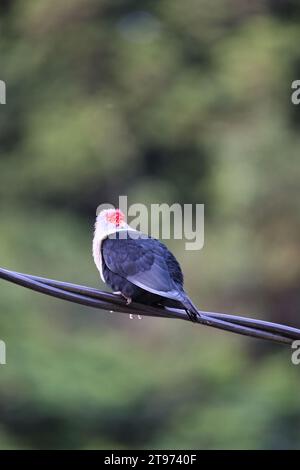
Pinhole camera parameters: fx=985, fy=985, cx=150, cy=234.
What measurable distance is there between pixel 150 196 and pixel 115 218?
6.87 metres

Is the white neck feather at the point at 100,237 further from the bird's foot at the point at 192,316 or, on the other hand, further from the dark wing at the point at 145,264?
the bird's foot at the point at 192,316

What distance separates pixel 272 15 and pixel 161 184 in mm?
3074

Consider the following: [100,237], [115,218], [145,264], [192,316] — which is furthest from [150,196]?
[192,316]

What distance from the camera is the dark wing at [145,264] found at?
16.8 feet

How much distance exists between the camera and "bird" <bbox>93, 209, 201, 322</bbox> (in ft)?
16.8

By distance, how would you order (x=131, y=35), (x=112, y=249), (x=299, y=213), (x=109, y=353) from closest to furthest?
(x=112, y=249), (x=109, y=353), (x=299, y=213), (x=131, y=35)

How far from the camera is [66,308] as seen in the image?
1233cm

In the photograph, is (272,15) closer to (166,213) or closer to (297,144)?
(297,144)

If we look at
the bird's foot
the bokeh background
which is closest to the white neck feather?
the bird's foot

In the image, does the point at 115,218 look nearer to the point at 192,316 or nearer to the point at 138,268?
the point at 138,268

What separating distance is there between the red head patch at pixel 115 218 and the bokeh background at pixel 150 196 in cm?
519

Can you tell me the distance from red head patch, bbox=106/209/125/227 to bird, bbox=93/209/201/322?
6 centimetres

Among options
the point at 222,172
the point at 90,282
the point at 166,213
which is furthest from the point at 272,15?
the point at 90,282

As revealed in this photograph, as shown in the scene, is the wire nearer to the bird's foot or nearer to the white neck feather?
the bird's foot
